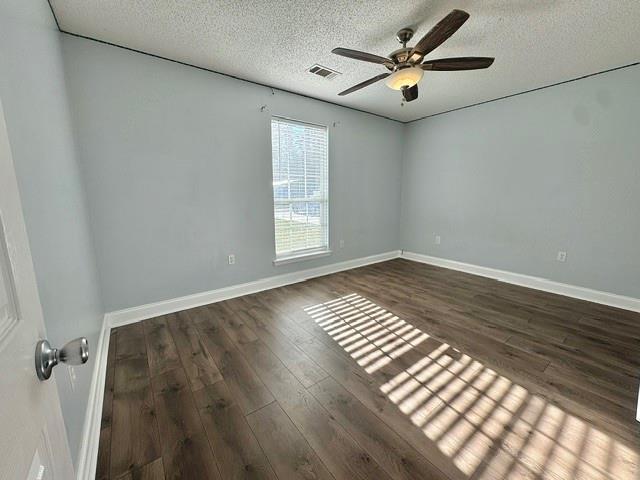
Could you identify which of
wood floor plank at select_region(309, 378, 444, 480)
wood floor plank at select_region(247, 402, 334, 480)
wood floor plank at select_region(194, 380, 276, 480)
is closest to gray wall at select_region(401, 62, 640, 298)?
wood floor plank at select_region(309, 378, 444, 480)

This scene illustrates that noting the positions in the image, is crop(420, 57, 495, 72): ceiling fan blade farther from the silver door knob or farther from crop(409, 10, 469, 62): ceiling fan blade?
the silver door knob

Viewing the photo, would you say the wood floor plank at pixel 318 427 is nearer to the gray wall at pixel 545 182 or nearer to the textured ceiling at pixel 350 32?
the textured ceiling at pixel 350 32

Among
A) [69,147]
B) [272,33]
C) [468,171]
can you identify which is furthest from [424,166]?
[69,147]

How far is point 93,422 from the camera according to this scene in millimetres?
1342

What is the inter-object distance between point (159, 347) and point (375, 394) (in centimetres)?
171

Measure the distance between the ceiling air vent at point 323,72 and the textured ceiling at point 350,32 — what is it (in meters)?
0.08

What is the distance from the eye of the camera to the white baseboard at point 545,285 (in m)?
2.77

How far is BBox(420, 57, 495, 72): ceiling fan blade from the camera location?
196 cm

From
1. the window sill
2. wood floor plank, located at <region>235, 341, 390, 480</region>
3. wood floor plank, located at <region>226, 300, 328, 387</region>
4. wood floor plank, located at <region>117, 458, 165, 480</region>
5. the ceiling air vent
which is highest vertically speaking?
the ceiling air vent

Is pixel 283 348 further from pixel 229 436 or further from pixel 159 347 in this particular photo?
pixel 159 347

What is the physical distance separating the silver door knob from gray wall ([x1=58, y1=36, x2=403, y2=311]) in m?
2.30

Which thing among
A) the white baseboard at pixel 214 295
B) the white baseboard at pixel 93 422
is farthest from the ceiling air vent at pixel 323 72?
the white baseboard at pixel 93 422

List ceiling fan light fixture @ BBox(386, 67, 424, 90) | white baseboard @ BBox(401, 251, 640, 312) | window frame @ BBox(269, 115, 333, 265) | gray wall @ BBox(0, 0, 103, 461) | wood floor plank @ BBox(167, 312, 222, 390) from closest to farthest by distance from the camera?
gray wall @ BBox(0, 0, 103, 461), wood floor plank @ BBox(167, 312, 222, 390), ceiling fan light fixture @ BBox(386, 67, 424, 90), white baseboard @ BBox(401, 251, 640, 312), window frame @ BBox(269, 115, 333, 265)

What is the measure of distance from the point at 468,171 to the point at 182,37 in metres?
3.86
